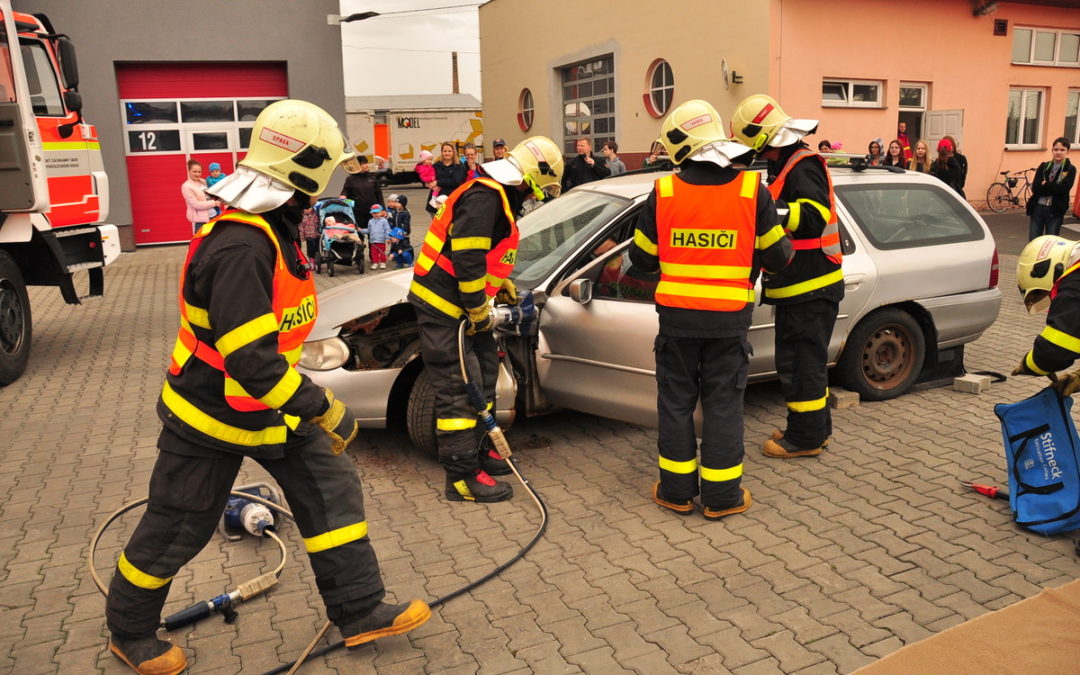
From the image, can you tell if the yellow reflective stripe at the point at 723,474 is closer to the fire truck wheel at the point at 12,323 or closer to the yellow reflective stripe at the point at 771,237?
the yellow reflective stripe at the point at 771,237

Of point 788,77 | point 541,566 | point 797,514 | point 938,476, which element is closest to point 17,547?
point 541,566

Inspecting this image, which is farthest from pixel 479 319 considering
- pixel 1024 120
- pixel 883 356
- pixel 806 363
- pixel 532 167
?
pixel 1024 120

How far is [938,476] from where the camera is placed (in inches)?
194

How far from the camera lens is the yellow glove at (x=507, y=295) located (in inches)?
193

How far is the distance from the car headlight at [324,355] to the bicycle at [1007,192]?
19007 mm

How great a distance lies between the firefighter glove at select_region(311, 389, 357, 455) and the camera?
3000 mm

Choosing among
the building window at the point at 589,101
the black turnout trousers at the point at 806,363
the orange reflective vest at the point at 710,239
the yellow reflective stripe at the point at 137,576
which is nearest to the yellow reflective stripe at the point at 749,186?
the orange reflective vest at the point at 710,239

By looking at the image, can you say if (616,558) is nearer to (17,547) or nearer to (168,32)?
(17,547)

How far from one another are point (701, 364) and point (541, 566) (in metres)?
1.27

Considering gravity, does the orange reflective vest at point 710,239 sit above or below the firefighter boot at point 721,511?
above

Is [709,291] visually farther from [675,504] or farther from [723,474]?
[675,504]

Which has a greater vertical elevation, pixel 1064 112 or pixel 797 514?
pixel 1064 112

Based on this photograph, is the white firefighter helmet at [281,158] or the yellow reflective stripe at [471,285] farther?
the yellow reflective stripe at [471,285]

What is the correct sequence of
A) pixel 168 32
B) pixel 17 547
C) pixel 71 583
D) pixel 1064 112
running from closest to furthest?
pixel 71 583 → pixel 17 547 → pixel 168 32 → pixel 1064 112
